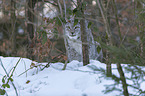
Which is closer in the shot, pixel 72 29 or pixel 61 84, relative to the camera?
pixel 61 84

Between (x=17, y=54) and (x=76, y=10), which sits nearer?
(x=76, y=10)

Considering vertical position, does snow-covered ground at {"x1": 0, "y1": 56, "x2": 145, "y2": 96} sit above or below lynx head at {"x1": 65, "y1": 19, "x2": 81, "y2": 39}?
below

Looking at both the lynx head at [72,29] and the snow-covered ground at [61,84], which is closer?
the snow-covered ground at [61,84]

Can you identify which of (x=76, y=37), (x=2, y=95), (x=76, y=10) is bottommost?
(x=2, y=95)

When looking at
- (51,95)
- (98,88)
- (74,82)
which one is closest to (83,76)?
(74,82)

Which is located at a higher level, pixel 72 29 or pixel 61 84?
pixel 72 29

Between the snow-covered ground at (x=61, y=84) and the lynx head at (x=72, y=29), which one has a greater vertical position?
the lynx head at (x=72, y=29)

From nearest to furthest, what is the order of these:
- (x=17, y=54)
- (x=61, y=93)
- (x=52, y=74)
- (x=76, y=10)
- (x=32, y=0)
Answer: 1. (x=61, y=93)
2. (x=52, y=74)
3. (x=76, y=10)
4. (x=32, y=0)
5. (x=17, y=54)

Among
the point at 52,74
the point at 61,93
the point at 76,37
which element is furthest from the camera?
the point at 76,37

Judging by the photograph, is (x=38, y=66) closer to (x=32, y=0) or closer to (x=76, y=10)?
(x=76, y=10)

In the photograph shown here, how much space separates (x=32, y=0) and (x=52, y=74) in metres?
2.70

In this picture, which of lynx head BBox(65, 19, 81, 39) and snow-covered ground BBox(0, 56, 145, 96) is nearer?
snow-covered ground BBox(0, 56, 145, 96)

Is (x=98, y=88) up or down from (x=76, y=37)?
down

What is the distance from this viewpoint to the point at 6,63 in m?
3.29
